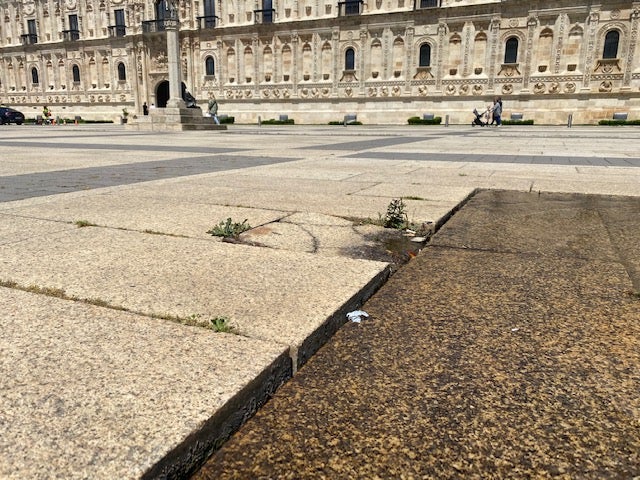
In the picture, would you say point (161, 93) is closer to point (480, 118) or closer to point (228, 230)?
point (480, 118)

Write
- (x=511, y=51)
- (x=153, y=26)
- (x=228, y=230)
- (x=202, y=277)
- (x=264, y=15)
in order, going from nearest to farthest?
1. (x=202, y=277)
2. (x=228, y=230)
3. (x=511, y=51)
4. (x=264, y=15)
5. (x=153, y=26)

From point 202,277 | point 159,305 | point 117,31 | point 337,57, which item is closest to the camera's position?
point 159,305

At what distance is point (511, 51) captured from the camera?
108 feet

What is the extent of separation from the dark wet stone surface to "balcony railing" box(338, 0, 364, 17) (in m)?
37.7

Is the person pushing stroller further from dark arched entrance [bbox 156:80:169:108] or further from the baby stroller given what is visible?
dark arched entrance [bbox 156:80:169:108]

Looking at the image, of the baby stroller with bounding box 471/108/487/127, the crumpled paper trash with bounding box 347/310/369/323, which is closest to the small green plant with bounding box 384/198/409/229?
the crumpled paper trash with bounding box 347/310/369/323

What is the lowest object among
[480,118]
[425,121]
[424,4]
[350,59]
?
[425,121]

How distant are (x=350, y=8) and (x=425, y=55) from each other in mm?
6740

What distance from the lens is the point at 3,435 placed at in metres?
1.23

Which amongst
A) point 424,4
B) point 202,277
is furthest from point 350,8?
point 202,277

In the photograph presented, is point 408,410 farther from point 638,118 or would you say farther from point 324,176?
point 638,118

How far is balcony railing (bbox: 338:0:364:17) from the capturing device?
1439 inches

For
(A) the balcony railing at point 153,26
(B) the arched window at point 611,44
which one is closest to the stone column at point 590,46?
(B) the arched window at point 611,44

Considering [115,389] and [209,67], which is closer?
[115,389]
